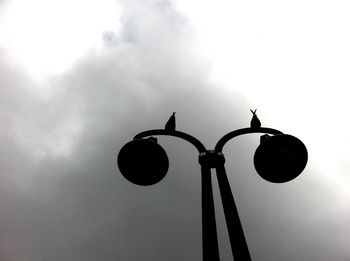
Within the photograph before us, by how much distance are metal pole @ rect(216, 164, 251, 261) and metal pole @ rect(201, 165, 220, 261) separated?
15cm

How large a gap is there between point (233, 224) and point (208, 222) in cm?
27

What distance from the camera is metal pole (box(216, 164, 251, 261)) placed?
2.99 m

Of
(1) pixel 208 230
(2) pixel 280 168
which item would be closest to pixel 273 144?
(2) pixel 280 168

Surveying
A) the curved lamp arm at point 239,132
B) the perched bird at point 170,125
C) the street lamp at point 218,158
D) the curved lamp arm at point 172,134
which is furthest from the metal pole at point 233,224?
the perched bird at point 170,125

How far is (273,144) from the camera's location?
399cm

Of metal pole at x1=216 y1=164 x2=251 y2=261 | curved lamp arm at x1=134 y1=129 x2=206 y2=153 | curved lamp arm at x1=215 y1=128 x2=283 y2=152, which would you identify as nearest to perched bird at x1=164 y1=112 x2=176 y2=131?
curved lamp arm at x1=134 y1=129 x2=206 y2=153

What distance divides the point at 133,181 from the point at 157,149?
582mm

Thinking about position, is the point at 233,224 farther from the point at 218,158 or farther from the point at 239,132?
the point at 239,132

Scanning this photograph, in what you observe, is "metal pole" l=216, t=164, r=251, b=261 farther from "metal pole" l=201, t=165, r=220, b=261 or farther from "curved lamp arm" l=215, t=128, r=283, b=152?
"curved lamp arm" l=215, t=128, r=283, b=152

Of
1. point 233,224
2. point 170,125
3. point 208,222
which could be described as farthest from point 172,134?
point 233,224

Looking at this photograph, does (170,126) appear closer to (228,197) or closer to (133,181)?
(133,181)

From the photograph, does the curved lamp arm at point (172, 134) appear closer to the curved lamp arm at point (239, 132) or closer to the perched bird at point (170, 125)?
the perched bird at point (170, 125)

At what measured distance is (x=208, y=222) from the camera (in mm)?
3293

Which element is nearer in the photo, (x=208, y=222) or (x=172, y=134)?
(x=208, y=222)
